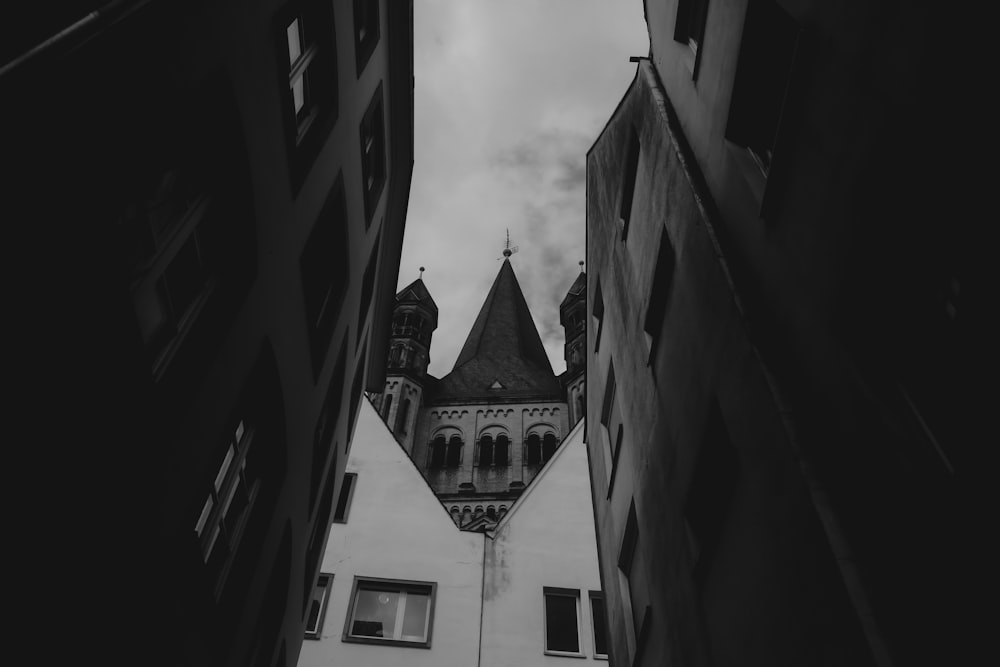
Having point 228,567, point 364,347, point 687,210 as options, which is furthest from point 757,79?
point 364,347

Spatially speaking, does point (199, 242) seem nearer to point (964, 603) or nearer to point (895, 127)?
point (895, 127)

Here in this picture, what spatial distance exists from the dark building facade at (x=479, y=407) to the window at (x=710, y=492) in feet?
109

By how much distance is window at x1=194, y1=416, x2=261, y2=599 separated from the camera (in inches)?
224

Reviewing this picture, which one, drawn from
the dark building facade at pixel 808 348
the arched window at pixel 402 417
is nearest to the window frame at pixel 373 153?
the dark building facade at pixel 808 348

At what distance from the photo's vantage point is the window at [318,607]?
13388 mm

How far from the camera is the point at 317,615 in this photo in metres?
13.7

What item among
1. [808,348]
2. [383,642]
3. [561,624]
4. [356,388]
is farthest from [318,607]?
[808,348]

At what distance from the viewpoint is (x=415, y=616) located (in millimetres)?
13961

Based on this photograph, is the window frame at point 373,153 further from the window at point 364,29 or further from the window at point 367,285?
the window at point 367,285

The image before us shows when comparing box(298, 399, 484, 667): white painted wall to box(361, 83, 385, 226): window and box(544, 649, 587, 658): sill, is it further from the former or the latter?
box(361, 83, 385, 226): window

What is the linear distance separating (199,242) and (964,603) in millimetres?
4878

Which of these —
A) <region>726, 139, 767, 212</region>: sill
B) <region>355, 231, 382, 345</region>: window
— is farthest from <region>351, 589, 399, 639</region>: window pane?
<region>726, 139, 767, 212</region>: sill

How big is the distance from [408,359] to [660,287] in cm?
4201

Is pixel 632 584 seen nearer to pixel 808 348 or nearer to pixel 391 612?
pixel 808 348
